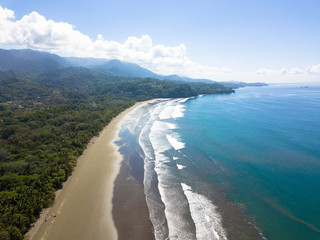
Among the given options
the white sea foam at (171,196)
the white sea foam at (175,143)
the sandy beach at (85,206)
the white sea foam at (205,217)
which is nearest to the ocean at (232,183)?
the white sea foam at (171,196)

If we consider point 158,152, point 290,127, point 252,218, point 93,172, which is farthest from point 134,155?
point 290,127

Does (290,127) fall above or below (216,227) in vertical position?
above

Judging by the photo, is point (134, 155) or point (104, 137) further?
point (104, 137)

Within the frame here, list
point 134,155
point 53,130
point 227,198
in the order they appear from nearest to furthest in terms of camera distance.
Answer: point 227,198 → point 134,155 → point 53,130

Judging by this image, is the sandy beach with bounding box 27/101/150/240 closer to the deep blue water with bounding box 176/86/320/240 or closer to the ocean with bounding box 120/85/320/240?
the ocean with bounding box 120/85/320/240

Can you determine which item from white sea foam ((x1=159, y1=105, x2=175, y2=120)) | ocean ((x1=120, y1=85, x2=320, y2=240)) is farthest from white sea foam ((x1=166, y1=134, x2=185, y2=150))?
white sea foam ((x1=159, y1=105, x2=175, y2=120))

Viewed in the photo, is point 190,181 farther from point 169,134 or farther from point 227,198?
point 169,134

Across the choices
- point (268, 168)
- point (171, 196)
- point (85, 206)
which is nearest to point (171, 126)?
point (268, 168)

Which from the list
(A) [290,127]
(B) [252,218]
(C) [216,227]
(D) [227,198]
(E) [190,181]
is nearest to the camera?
(C) [216,227]
